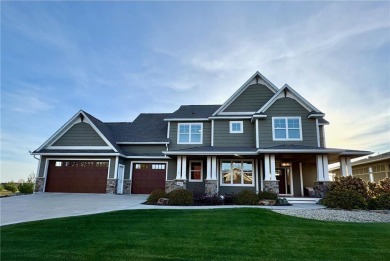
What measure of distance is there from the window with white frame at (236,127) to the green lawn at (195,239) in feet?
32.5

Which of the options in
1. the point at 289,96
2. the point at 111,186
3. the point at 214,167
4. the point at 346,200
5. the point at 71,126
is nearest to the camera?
the point at 346,200

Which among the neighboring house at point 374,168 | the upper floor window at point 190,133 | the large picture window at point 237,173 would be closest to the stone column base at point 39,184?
the upper floor window at point 190,133

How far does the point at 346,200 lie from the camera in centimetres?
1186

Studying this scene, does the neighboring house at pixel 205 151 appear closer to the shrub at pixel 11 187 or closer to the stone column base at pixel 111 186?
the stone column base at pixel 111 186

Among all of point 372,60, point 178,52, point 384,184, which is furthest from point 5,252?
point 372,60

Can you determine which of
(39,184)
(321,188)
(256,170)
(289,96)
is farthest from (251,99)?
(39,184)

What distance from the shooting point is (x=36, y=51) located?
14.0 metres

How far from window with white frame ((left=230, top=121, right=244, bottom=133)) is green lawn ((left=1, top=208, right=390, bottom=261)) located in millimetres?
9903

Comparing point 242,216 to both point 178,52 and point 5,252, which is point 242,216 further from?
point 178,52

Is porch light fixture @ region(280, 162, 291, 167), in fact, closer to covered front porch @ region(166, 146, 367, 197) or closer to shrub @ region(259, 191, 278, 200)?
covered front porch @ region(166, 146, 367, 197)

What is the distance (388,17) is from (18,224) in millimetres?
17252

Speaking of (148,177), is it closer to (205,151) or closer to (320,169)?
(205,151)

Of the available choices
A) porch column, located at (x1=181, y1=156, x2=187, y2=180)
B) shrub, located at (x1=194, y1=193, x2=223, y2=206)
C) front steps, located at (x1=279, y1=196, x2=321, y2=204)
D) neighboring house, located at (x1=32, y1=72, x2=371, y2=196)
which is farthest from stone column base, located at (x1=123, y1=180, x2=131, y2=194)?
front steps, located at (x1=279, y1=196, x2=321, y2=204)

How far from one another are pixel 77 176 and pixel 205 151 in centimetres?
1021
